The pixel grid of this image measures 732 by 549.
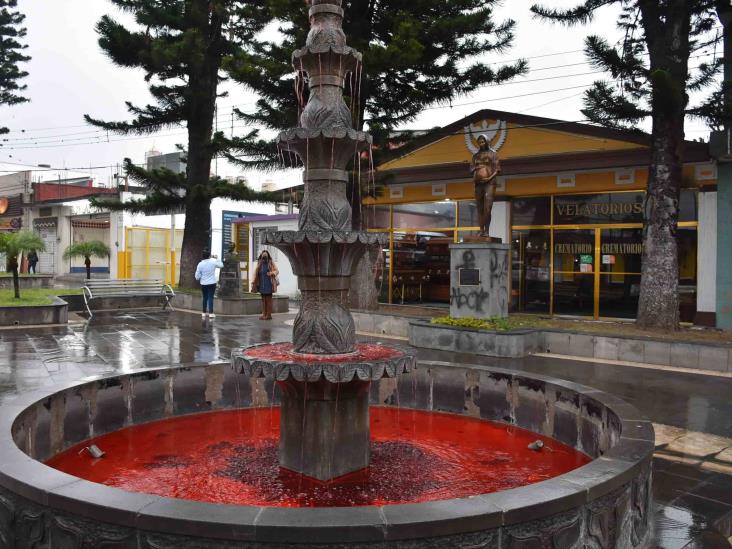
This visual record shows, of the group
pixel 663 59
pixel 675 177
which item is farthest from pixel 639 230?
pixel 663 59

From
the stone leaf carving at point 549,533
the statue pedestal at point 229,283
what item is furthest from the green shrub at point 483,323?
the stone leaf carving at point 549,533

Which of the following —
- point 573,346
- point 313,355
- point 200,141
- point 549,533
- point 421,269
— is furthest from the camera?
point 200,141

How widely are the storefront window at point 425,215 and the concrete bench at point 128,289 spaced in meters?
7.43

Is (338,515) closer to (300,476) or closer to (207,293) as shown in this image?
(300,476)

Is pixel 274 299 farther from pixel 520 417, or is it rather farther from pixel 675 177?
pixel 520 417

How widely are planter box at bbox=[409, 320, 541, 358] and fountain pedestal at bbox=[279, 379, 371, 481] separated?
638cm

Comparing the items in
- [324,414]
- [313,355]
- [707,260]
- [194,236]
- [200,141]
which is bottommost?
[324,414]

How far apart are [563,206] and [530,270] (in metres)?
1.99

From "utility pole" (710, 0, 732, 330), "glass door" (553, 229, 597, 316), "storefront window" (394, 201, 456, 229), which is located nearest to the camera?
"utility pole" (710, 0, 732, 330)

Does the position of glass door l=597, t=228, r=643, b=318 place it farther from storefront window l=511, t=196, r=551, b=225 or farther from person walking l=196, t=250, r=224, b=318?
person walking l=196, t=250, r=224, b=318

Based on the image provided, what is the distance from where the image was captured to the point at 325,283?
5250 millimetres

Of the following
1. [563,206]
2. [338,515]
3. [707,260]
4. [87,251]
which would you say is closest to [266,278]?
[563,206]

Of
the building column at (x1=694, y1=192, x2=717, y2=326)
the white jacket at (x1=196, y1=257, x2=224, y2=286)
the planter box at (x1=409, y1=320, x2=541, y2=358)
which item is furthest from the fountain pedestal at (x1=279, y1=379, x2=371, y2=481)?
the building column at (x1=694, y1=192, x2=717, y2=326)

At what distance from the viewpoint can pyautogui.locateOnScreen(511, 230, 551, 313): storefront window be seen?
680 inches
